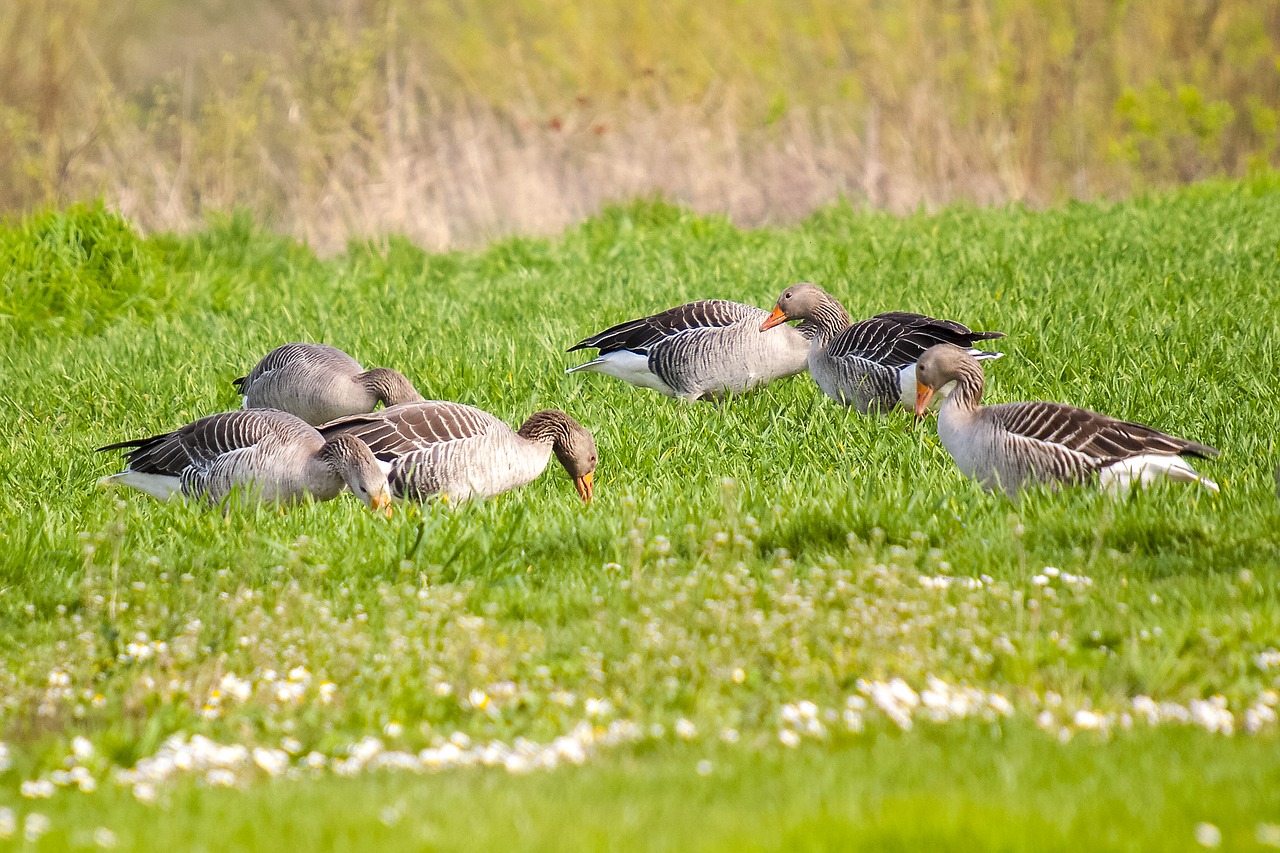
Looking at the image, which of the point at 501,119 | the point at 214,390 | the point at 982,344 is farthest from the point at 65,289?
the point at 982,344

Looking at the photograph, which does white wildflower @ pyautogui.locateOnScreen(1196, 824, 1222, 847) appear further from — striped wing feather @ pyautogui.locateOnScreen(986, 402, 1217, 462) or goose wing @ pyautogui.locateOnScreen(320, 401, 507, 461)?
goose wing @ pyautogui.locateOnScreen(320, 401, 507, 461)

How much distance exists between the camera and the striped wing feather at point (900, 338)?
25.6 ft

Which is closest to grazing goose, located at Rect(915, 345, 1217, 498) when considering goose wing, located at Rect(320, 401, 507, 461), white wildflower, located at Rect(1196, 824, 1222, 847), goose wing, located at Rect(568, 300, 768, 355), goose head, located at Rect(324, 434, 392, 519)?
goose wing, located at Rect(320, 401, 507, 461)

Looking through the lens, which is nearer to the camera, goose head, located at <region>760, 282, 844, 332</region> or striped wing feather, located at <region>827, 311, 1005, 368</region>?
striped wing feather, located at <region>827, 311, 1005, 368</region>

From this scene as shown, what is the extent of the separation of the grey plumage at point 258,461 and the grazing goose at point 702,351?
2.65 metres

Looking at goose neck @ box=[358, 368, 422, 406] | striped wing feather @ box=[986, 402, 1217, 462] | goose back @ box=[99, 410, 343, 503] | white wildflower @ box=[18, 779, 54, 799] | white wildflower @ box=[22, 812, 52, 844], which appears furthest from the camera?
goose neck @ box=[358, 368, 422, 406]

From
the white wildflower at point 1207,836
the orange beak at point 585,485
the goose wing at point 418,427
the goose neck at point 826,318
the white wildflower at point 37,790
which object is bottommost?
the orange beak at point 585,485

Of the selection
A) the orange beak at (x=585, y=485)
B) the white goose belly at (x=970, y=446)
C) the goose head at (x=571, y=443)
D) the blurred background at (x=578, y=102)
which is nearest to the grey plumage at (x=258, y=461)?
the goose head at (x=571, y=443)

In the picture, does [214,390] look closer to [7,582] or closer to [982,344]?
[7,582]

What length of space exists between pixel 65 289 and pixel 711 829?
11.5m

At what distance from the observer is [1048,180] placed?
19406mm

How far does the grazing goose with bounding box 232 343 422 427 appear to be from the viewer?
334 inches

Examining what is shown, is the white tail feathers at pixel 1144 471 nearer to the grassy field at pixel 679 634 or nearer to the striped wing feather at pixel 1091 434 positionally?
the striped wing feather at pixel 1091 434

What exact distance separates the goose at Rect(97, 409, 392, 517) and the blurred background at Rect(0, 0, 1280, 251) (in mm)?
8004
